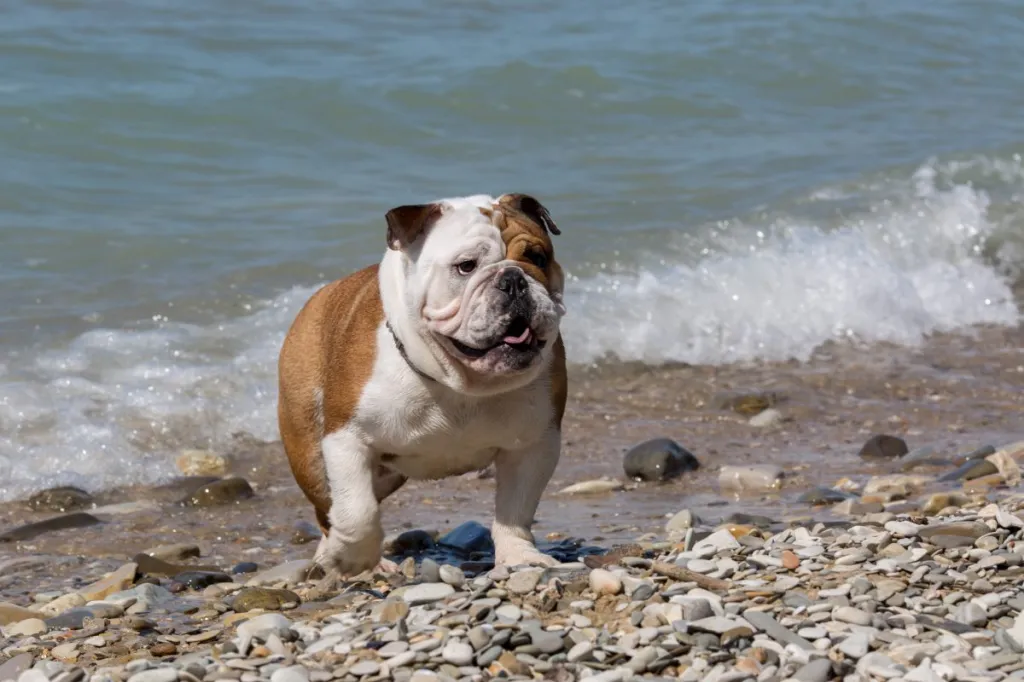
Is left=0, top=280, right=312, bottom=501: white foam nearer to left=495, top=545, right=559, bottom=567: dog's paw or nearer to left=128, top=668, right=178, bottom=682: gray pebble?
left=495, top=545, right=559, bottom=567: dog's paw

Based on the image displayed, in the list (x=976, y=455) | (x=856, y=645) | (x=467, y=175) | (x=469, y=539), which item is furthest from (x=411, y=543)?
(x=467, y=175)

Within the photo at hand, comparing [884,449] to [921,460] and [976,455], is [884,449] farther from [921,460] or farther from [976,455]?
[976,455]

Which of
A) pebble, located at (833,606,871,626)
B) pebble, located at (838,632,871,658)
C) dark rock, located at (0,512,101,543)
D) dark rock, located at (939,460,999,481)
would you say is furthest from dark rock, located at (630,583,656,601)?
dark rock, located at (0,512,101,543)

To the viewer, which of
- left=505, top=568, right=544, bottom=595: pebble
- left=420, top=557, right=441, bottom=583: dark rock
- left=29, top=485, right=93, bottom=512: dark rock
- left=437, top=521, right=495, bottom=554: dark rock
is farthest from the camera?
left=29, top=485, right=93, bottom=512: dark rock

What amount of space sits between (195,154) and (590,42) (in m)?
6.16

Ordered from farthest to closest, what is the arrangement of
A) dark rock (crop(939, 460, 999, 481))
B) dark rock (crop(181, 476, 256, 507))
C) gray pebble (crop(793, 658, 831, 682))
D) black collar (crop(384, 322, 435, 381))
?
dark rock (crop(181, 476, 256, 507))
dark rock (crop(939, 460, 999, 481))
black collar (crop(384, 322, 435, 381))
gray pebble (crop(793, 658, 831, 682))

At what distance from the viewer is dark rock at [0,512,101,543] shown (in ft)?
25.8

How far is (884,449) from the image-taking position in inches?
353

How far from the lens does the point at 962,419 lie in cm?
985

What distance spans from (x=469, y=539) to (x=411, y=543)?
10.5 inches

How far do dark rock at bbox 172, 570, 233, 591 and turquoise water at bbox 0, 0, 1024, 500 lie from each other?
7.44 feet

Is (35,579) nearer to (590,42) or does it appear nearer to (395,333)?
(395,333)

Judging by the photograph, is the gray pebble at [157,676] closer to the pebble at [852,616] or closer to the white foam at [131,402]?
the pebble at [852,616]

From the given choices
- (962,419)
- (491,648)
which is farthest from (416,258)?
(962,419)
